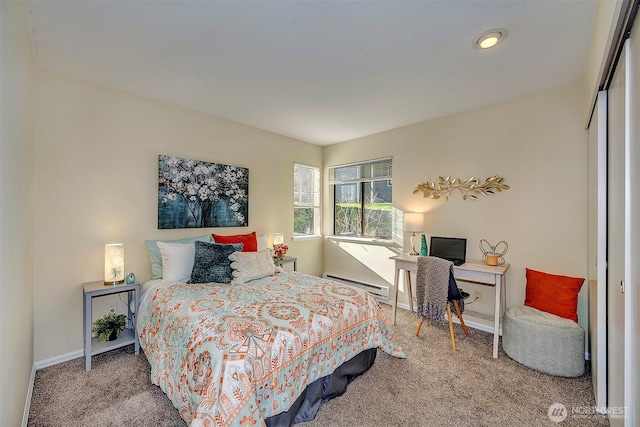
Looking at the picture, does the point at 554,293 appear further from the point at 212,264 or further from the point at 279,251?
the point at 212,264

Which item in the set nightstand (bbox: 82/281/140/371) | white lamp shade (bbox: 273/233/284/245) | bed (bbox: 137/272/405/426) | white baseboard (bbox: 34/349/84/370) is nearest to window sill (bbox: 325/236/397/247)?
white lamp shade (bbox: 273/233/284/245)

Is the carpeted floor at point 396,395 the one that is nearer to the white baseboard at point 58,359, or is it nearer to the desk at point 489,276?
the white baseboard at point 58,359

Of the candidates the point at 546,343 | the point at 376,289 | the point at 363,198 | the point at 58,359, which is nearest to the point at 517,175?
the point at 546,343

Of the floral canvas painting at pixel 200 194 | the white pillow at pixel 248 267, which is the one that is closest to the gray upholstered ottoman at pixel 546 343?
the white pillow at pixel 248 267

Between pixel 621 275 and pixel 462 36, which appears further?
pixel 462 36

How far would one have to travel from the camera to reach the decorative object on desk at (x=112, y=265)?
248cm

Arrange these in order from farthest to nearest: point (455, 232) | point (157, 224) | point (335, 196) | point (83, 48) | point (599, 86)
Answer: point (335, 196)
point (455, 232)
point (157, 224)
point (83, 48)
point (599, 86)

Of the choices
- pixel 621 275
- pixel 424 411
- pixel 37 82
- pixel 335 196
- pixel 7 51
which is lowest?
pixel 424 411

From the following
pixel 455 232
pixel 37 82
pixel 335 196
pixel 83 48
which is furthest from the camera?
pixel 335 196

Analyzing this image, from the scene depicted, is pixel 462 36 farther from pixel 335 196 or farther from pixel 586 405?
pixel 335 196

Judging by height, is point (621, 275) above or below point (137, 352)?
above

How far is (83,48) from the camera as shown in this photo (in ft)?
6.72

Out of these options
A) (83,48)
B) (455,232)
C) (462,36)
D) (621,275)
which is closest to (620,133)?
(621,275)

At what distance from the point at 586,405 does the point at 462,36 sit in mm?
A: 2661
